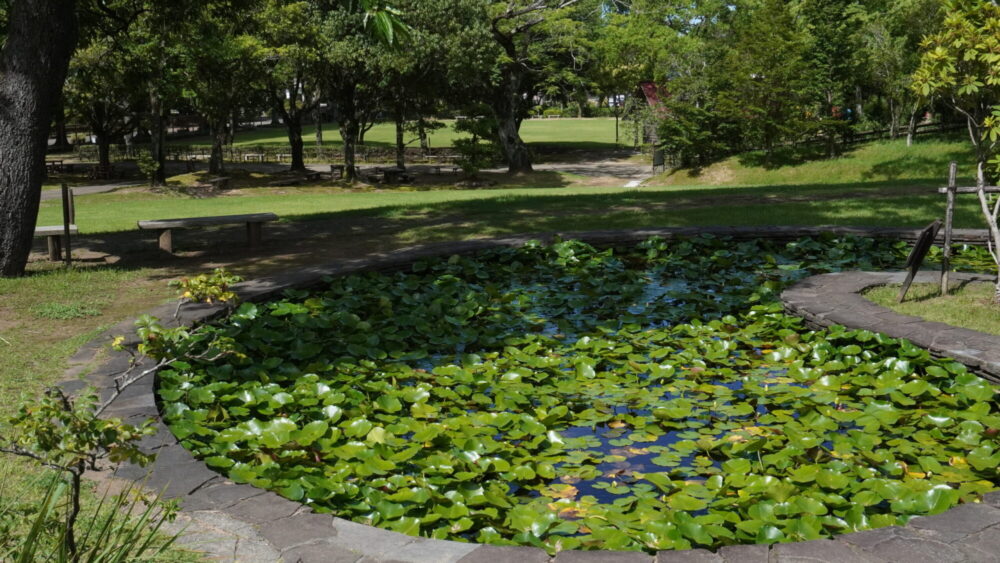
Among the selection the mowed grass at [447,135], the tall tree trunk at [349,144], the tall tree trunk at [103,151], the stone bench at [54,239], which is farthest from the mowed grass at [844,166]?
the stone bench at [54,239]

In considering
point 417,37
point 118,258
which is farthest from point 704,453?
point 417,37

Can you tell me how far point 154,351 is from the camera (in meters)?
4.55

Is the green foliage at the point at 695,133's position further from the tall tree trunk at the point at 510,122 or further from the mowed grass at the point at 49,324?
the mowed grass at the point at 49,324

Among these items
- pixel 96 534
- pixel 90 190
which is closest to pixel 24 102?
pixel 96 534

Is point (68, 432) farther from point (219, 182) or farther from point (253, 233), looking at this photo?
point (219, 182)

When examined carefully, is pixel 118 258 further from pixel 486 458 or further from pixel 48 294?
pixel 486 458

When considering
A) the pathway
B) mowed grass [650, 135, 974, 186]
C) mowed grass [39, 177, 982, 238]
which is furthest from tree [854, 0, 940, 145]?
the pathway

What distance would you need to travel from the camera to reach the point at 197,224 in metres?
11.8

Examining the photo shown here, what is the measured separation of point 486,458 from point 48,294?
A: 5974 mm

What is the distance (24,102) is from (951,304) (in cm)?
965

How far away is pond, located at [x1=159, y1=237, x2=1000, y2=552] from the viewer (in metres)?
4.34

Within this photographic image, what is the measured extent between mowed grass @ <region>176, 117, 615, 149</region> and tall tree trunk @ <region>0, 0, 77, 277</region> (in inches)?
1623

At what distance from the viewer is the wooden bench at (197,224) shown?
37.6 feet

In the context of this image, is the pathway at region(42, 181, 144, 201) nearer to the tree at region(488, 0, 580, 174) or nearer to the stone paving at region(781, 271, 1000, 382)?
the tree at region(488, 0, 580, 174)
